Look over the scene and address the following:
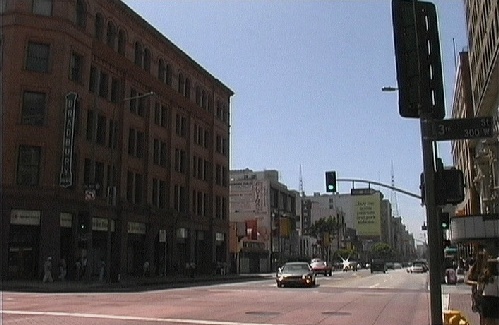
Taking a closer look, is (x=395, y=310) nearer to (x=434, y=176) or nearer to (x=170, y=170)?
(x=434, y=176)

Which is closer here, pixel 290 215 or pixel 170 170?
pixel 170 170

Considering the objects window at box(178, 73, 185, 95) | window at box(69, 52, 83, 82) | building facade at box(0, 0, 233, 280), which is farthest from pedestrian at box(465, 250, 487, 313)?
window at box(178, 73, 185, 95)

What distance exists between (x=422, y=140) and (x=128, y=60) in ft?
154

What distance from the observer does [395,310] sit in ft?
68.9

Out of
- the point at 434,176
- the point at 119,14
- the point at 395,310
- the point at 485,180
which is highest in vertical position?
the point at 119,14

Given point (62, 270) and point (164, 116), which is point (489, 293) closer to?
point (62, 270)

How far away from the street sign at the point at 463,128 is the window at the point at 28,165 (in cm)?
3652

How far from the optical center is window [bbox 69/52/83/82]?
143 ft

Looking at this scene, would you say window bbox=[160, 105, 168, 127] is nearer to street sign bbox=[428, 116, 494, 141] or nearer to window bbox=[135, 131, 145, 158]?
window bbox=[135, 131, 145, 158]

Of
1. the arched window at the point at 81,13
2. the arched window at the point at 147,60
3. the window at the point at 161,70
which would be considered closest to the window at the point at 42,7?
the arched window at the point at 81,13

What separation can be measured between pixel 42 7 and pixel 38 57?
142 inches

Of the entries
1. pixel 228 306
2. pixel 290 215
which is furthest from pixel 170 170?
pixel 290 215

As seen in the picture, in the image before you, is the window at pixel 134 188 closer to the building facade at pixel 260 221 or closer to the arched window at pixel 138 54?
the arched window at pixel 138 54

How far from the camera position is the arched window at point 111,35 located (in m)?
49.2
